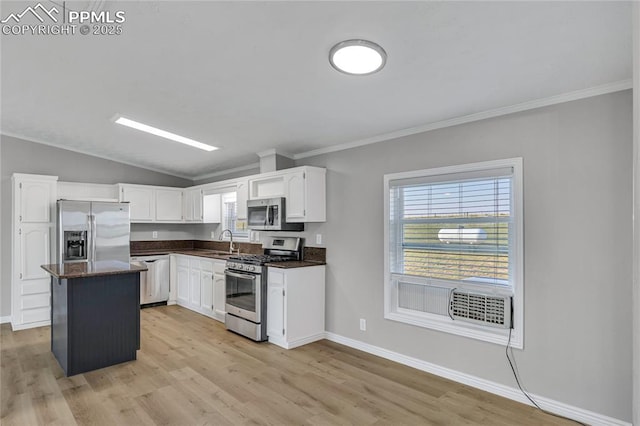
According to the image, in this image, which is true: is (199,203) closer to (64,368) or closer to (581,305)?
(64,368)

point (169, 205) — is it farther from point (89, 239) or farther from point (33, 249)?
point (33, 249)

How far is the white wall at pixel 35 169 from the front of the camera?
16.7 feet

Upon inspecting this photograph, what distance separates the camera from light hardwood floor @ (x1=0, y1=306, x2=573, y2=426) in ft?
8.38

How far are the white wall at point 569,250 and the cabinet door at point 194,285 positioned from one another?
3.56 metres

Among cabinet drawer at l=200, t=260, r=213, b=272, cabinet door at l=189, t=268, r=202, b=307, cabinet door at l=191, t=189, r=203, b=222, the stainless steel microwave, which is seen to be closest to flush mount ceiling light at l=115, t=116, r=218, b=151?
the stainless steel microwave

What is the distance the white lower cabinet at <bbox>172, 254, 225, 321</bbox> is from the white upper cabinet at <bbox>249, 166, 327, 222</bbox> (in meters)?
1.45

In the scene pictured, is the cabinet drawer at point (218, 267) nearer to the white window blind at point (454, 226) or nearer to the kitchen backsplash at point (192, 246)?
the kitchen backsplash at point (192, 246)

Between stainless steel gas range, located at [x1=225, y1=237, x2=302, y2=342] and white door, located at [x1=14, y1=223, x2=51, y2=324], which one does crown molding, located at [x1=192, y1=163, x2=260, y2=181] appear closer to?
stainless steel gas range, located at [x1=225, y1=237, x2=302, y2=342]

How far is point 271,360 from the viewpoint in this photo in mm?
3627

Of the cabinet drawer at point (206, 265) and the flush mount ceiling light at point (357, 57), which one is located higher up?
the flush mount ceiling light at point (357, 57)

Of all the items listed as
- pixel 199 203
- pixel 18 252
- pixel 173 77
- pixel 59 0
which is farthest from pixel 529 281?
pixel 18 252

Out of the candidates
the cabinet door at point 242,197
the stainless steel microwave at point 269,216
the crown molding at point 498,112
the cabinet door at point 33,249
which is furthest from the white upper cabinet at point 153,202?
the crown molding at point 498,112

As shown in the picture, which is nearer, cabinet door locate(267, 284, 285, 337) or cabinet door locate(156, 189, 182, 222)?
cabinet door locate(267, 284, 285, 337)

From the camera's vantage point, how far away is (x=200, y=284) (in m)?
5.51
